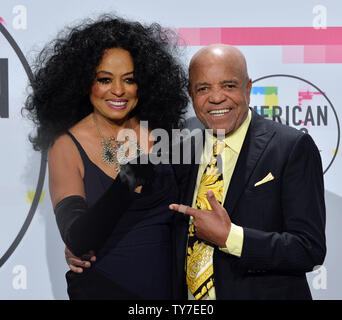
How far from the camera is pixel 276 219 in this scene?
60.3 inches

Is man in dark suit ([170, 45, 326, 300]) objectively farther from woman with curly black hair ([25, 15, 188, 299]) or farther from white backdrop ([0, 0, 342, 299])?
white backdrop ([0, 0, 342, 299])

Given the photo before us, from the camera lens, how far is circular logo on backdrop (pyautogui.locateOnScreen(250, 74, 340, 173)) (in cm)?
217

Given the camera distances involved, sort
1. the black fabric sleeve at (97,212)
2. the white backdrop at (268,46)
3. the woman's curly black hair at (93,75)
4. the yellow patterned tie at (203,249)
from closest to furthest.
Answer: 1. the black fabric sleeve at (97,212)
2. the yellow patterned tie at (203,249)
3. the woman's curly black hair at (93,75)
4. the white backdrop at (268,46)

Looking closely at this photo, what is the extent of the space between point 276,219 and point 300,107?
2.77 ft

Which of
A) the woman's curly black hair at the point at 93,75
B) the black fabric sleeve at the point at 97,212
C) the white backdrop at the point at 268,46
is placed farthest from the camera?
the white backdrop at the point at 268,46

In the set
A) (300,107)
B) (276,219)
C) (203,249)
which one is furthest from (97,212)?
(300,107)

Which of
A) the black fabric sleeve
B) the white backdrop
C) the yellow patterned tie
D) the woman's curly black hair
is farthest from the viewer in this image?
the white backdrop

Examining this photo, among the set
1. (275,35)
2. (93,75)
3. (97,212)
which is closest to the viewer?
(97,212)

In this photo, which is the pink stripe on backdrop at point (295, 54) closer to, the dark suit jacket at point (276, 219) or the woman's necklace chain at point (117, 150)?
the dark suit jacket at point (276, 219)

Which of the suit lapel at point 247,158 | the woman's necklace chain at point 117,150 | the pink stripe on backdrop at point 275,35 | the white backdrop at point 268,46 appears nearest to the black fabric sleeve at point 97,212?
the woman's necklace chain at point 117,150

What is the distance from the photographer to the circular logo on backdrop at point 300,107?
2.17 m

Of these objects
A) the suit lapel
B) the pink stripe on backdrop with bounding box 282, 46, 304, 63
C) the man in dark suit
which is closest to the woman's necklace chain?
the man in dark suit

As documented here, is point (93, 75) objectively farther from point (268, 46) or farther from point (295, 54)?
point (295, 54)

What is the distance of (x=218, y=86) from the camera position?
5.26ft
